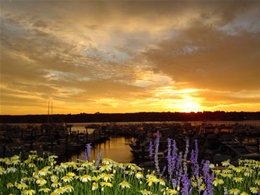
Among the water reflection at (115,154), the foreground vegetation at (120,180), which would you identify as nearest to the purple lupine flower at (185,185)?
the foreground vegetation at (120,180)

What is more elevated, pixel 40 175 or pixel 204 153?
pixel 40 175

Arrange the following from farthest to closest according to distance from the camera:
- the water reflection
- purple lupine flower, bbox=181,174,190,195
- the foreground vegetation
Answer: the water reflection
the foreground vegetation
purple lupine flower, bbox=181,174,190,195

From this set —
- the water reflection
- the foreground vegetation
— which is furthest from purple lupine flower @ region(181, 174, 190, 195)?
the water reflection

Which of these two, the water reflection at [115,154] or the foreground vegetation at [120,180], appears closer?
the foreground vegetation at [120,180]

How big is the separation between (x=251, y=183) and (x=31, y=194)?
168 inches

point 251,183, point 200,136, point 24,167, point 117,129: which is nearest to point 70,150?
point 200,136

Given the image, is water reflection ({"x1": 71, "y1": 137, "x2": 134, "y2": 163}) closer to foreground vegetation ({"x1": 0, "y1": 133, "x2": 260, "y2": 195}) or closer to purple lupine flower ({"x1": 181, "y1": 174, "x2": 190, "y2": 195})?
foreground vegetation ({"x1": 0, "y1": 133, "x2": 260, "y2": 195})

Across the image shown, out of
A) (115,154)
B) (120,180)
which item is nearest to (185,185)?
(120,180)

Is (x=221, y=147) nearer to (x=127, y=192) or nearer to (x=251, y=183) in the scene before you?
(x=251, y=183)

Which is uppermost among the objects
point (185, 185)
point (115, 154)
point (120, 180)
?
point (185, 185)

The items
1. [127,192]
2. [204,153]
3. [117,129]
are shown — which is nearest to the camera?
[127,192]

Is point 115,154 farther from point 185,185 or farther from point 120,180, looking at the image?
point 185,185

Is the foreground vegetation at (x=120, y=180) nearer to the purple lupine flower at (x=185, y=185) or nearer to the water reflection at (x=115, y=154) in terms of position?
the purple lupine flower at (x=185, y=185)

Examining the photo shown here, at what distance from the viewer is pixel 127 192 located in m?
5.69
